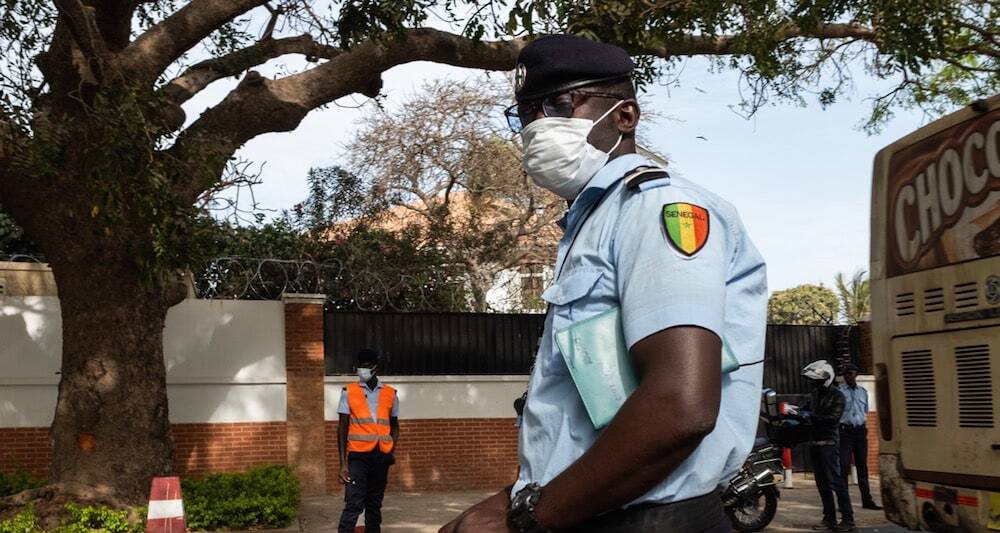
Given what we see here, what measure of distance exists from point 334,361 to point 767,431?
586 cm

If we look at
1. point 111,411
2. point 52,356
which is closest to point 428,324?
point 52,356

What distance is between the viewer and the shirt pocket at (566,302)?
186 cm

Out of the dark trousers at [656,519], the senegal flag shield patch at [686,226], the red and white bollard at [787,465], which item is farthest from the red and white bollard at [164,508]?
the red and white bollard at [787,465]

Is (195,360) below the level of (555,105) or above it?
below

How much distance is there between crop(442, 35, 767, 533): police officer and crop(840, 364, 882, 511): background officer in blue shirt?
10956 mm

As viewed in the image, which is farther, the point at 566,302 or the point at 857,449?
the point at 857,449

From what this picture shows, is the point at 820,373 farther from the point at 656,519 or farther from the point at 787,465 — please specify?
the point at 656,519

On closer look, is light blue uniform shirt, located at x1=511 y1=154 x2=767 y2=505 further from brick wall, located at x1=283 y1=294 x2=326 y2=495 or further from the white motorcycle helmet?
brick wall, located at x1=283 y1=294 x2=326 y2=495

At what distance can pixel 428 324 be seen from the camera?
15797mm

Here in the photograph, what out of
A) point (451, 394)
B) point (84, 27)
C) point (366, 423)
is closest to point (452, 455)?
point (451, 394)

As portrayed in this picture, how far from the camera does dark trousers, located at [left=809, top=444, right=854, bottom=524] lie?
37.2ft

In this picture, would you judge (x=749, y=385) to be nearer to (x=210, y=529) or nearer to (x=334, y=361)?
(x=210, y=529)

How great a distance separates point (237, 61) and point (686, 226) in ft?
36.8

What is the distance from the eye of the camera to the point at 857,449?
1304 cm
